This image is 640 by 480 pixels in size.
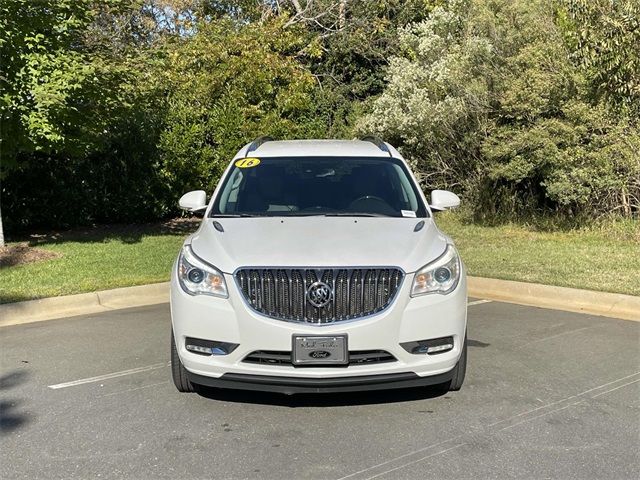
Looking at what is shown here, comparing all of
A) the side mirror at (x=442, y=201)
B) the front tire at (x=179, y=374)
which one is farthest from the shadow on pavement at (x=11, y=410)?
the side mirror at (x=442, y=201)

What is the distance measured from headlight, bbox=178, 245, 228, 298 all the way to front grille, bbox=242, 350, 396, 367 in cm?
42

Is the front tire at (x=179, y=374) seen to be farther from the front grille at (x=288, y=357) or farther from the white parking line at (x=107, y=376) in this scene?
the white parking line at (x=107, y=376)

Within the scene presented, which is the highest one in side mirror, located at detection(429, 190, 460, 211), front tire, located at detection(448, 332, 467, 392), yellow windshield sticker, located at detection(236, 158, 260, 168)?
yellow windshield sticker, located at detection(236, 158, 260, 168)

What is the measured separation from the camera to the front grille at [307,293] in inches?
163

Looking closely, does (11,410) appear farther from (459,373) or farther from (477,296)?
(477,296)

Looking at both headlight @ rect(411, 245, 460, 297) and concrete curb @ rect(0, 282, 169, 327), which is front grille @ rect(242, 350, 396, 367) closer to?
headlight @ rect(411, 245, 460, 297)

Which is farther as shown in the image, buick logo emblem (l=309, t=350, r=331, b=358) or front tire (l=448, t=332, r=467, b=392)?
front tire (l=448, t=332, r=467, b=392)

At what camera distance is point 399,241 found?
4512 mm

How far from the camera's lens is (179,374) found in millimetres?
4684

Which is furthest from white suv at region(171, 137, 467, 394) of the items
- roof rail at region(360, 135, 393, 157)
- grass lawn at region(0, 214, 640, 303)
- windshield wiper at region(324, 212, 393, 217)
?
grass lawn at region(0, 214, 640, 303)

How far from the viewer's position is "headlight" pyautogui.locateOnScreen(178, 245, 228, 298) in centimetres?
424

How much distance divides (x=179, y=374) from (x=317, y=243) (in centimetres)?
134

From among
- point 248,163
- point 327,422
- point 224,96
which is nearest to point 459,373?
point 327,422

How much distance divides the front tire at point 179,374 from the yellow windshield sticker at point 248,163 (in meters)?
1.76
